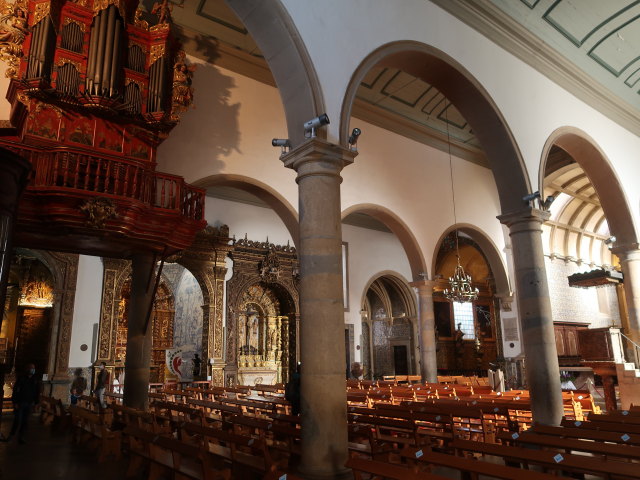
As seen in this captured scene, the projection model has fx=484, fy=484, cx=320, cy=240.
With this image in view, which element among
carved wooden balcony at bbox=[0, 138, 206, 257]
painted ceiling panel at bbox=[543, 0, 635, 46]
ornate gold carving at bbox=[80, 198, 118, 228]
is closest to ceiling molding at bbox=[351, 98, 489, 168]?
painted ceiling panel at bbox=[543, 0, 635, 46]

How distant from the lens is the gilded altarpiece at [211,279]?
47.5 ft

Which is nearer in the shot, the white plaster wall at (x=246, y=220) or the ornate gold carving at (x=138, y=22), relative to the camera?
the ornate gold carving at (x=138, y=22)

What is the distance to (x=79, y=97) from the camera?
775cm

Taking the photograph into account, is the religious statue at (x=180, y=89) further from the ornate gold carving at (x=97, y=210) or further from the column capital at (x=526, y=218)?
the column capital at (x=526, y=218)

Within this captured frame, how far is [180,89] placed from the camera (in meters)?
8.69

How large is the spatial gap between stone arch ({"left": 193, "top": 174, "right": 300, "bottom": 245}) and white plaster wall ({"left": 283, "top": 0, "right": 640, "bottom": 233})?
4846 mm

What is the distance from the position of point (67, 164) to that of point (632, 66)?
12.4m

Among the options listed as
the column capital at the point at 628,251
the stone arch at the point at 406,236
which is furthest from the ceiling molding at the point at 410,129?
the column capital at the point at 628,251

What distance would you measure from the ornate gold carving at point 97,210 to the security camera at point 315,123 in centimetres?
348

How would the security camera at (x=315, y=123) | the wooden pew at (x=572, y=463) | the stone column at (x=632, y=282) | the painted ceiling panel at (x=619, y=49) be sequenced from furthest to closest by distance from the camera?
the stone column at (x=632, y=282) → the painted ceiling panel at (x=619, y=49) → the security camera at (x=315, y=123) → the wooden pew at (x=572, y=463)

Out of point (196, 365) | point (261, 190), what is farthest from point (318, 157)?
point (196, 365)

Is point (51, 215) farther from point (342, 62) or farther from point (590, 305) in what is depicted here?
point (590, 305)

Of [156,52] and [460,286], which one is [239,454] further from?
[460,286]

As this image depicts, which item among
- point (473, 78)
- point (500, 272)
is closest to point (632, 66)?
point (473, 78)
